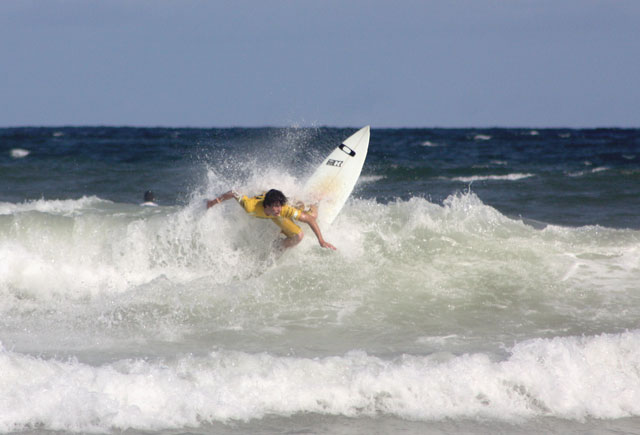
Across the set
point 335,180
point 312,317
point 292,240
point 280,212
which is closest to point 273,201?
point 280,212

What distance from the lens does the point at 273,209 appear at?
7.53 metres

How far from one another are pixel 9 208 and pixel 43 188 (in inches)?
209

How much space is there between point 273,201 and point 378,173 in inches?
494

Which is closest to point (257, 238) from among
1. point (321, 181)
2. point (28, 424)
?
point (321, 181)

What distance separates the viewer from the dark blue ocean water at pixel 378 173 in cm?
1089

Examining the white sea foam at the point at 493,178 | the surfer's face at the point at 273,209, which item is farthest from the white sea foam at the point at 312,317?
the white sea foam at the point at 493,178

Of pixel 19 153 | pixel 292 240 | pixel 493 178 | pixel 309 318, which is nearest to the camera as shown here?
pixel 309 318

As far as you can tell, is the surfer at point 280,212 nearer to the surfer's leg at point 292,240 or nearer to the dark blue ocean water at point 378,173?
the surfer's leg at point 292,240

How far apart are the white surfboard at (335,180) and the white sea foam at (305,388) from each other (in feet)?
11.8

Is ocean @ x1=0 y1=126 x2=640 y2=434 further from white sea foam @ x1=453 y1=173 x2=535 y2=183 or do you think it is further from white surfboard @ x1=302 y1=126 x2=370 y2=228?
white sea foam @ x1=453 y1=173 x2=535 y2=183

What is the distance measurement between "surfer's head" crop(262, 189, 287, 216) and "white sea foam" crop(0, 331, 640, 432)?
2390mm

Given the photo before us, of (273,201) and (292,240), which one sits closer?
(273,201)

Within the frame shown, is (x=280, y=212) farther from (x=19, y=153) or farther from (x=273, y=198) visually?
(x=19, y=153)

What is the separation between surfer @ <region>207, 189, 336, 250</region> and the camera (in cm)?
752
